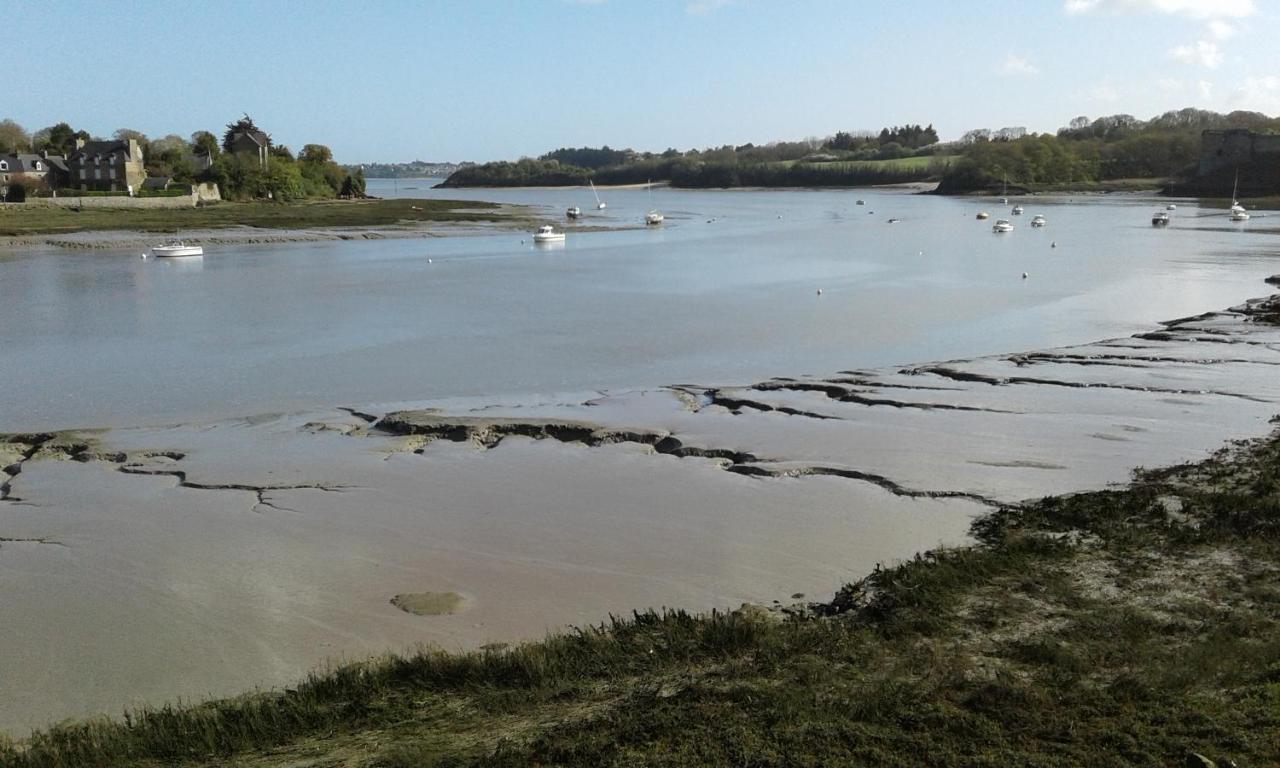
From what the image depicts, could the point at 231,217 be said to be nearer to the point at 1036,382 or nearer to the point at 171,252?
the point at 171,252

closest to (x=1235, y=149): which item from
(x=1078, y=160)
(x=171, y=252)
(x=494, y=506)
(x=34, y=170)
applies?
(x=1078, y=160)

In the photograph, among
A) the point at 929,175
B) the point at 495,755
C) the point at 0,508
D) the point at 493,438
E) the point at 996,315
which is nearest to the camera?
the point at 495,755

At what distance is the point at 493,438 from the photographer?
11125 mm

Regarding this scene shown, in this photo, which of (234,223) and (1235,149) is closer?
(234,223)

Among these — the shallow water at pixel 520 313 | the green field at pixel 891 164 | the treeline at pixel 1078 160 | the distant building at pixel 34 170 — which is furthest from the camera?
the green field at pixel 891 164

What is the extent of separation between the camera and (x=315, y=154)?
94938mm

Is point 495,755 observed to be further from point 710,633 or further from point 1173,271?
point 1173,271

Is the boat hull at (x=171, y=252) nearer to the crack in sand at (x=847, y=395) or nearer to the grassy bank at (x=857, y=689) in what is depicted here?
the crack in sand at (x=847, y=395)

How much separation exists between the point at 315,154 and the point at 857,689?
97630mm

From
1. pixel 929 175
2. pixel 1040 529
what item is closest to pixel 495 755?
pixel 1040 529

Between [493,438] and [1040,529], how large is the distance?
571 cm

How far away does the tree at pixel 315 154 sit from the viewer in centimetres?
9432

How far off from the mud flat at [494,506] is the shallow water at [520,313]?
218cm

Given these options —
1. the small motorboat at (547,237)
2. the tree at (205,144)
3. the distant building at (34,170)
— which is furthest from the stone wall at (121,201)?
the small motorboat at (547,237)
